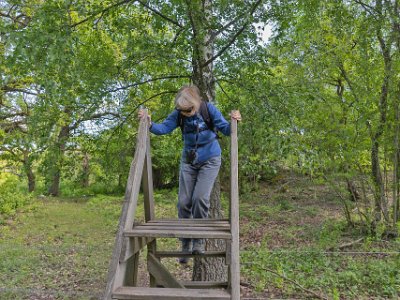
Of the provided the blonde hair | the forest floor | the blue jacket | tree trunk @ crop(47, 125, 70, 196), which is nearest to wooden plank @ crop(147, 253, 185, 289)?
the blue jacket

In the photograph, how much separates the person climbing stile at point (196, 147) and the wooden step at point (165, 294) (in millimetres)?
1185

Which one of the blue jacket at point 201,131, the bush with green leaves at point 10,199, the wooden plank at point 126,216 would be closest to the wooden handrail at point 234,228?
the blue jacket at point 201,131

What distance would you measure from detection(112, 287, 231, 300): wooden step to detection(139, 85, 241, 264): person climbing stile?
1.18m

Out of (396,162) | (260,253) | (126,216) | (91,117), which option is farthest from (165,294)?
(396,162)

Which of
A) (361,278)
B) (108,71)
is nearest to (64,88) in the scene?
(108,71)

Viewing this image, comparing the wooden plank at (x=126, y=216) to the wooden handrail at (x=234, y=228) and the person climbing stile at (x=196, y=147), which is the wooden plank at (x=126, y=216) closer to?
the person climbing stile at (x=196, y=147)

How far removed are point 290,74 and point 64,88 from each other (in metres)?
5.21

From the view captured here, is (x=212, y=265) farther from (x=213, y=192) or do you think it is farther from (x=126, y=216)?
(x=126, y=216)

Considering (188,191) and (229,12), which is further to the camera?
(229,12)

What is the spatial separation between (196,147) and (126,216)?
1.43 metres

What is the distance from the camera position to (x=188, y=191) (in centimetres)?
425

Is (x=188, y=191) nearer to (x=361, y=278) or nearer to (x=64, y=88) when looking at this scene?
(x=64, y=88)

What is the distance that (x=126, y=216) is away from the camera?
9.73 feet

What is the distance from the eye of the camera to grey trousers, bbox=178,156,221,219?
4.10 m
